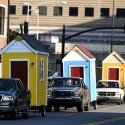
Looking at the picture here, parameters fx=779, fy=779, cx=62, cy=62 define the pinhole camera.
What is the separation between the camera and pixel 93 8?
4744 inches

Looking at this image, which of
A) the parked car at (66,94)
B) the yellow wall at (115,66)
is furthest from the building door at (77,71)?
the yellow wall at (115,66)

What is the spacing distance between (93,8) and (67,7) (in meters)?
4.04

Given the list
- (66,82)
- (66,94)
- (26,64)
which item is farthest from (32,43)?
(66,82)

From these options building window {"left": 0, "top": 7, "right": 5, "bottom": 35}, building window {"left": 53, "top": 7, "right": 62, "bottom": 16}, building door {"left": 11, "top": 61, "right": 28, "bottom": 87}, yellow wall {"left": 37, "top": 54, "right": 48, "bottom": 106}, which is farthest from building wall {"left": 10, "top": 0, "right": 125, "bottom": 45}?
building door {"left": 11, "top": 61, "right": 28, "bottom": 87}

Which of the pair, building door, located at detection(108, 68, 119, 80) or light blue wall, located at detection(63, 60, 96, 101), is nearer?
light blue wall, located at detection(63, 60, 96, 101)

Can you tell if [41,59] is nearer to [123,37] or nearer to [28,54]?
[28,54]

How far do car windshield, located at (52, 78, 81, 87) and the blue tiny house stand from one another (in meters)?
5.87

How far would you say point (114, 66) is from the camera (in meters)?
62.9

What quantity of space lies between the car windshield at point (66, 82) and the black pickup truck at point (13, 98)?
25.2 feet

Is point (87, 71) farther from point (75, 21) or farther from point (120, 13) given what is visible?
point (75, 21)

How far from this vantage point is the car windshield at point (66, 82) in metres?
40.8

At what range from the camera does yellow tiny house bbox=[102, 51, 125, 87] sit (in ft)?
206

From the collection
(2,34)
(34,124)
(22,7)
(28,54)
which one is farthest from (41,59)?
(22,7)

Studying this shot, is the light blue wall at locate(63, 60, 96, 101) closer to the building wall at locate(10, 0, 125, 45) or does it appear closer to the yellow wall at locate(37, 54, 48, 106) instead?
the yellow wall at locate(37, 54, 48, 106)
